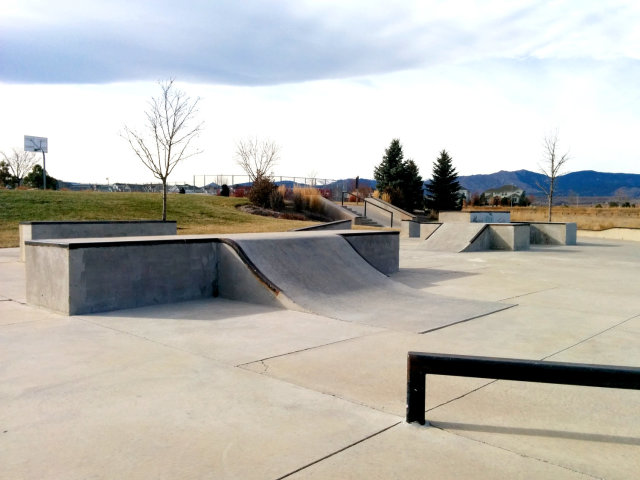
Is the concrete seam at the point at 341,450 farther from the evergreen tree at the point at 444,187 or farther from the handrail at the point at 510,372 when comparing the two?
the evergreen tree at the point at 444,187

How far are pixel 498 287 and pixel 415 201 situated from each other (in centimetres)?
3929

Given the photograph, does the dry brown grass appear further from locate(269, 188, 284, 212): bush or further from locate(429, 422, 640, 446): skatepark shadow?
locate(429, 422, 640, 446): skatepark shadow

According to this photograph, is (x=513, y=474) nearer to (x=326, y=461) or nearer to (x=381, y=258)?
(x=326, y=461)

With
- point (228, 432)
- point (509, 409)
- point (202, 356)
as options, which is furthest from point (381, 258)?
point (228, 432)

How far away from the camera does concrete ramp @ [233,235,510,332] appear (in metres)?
6.95

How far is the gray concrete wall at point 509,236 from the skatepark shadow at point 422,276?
7271mm

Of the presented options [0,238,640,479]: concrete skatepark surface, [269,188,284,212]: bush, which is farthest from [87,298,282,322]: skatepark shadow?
[269,188,284,212]: bush

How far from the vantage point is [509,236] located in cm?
1892

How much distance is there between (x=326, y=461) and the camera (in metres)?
2.91

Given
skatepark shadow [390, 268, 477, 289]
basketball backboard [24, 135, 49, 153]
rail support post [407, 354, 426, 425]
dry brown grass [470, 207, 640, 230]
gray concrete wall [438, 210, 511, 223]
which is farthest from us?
basketball backboard [24, 135, 49, 153]

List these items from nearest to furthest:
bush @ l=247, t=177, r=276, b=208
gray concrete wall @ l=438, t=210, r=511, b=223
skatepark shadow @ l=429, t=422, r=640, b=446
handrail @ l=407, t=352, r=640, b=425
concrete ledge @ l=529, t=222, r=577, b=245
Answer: handrail @ l=407, t=352, r=640, b=425
skatepark shadow @ l=429, t=422, r=640, b=446
concrete ledge @ l=529, t=222, r=577, b=245
gray concrete wall @ l=438, t=210, r=511, b=223
bush @ l=247, t=177, r=276, b=208

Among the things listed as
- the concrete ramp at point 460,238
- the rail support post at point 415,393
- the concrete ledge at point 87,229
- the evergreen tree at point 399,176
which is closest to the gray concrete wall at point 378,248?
the concrete ledge at point 87,229

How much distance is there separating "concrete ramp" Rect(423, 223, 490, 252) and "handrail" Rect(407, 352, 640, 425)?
49.4 feet

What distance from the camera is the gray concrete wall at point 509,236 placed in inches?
741
